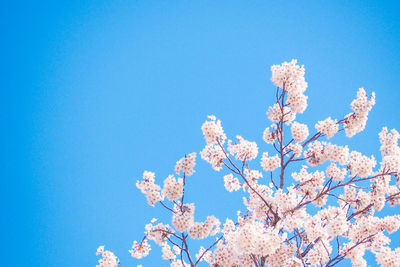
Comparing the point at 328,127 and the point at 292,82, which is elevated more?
the point at 292,82

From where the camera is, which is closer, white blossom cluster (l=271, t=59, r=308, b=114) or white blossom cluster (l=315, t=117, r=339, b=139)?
white blossom cluster (l=271, t=59, r=308, b=114)

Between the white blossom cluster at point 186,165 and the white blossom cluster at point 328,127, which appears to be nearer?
the white blossom cluster at point 186,165

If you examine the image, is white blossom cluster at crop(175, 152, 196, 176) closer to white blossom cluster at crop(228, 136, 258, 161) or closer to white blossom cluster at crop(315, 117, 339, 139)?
white blossom cluster at crop(228, 136, 258, 161)

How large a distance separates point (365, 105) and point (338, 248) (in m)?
3.08

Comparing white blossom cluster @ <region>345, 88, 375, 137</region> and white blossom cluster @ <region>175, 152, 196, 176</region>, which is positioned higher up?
white blossom cluster @ <region>175, 152, 196, 176</region>

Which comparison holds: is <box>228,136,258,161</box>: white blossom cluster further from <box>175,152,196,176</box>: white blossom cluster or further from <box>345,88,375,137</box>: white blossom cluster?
<box>345,88,375,137</box>: white blossom cluster

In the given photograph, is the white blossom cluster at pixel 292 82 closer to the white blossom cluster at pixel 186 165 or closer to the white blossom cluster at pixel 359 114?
the white blossom cluster at pixel 359 114

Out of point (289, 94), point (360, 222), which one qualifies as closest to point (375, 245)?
point (360, 222)

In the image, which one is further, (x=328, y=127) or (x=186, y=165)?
(x=328, y=127)

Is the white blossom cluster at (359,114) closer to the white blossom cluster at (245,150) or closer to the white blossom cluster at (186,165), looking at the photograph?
the white blossom cluster at (245,150)

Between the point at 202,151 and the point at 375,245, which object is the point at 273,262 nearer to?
the point at 375,245

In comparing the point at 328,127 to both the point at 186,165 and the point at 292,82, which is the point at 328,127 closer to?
the point at 292,82

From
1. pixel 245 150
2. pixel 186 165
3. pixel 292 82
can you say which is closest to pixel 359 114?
pixel 292 82

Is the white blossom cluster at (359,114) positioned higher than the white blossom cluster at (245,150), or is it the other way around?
the white blossom cluster at (245,150)
